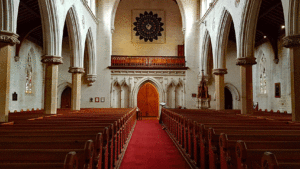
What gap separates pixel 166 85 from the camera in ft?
57.9

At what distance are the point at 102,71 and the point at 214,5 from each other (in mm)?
9108

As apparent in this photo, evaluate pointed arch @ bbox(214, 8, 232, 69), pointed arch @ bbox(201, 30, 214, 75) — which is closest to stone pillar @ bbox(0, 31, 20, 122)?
pointed arch @ bbox(214, 8, 232, 69)

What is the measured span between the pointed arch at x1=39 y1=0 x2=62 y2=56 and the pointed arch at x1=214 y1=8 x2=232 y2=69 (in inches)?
330

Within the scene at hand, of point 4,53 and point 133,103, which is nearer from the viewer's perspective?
point 4,53

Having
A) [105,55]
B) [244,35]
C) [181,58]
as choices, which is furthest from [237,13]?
[105,55]

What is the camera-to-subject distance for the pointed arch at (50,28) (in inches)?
356

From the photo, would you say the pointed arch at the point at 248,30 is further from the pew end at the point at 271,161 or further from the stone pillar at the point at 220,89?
the pew end at the point at 271,161

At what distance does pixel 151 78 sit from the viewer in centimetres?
1764

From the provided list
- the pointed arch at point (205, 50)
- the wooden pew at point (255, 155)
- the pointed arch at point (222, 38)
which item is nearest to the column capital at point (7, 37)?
the wooden pew at point (255, 155)

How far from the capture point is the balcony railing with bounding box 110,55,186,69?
17.6m

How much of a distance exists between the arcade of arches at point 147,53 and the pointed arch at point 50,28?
38mm

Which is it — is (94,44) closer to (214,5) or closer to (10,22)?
(214,5)

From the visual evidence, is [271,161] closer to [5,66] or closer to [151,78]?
[5,66]

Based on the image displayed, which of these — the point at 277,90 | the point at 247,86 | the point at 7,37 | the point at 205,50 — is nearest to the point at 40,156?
the point at 7,37
